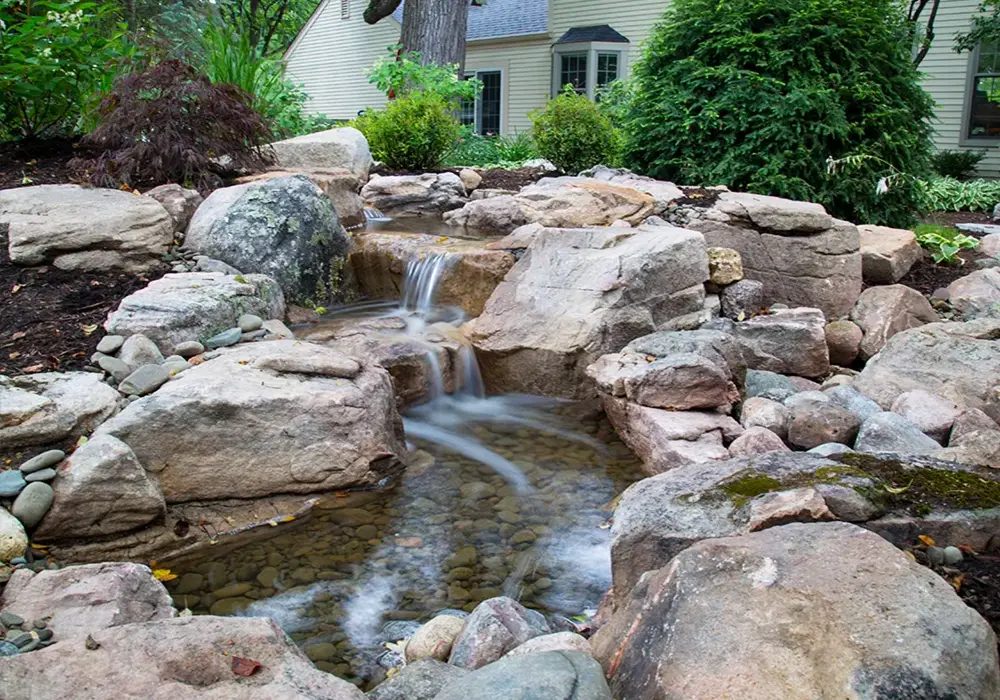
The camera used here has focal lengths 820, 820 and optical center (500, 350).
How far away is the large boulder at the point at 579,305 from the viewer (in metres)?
5.63

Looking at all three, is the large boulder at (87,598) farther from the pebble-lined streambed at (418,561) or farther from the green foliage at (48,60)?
the green foliage at (48,60)

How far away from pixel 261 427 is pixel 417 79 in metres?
8.79

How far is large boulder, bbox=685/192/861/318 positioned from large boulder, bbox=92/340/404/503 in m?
3.82

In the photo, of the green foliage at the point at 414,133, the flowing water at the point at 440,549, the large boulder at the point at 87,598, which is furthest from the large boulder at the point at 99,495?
the green foliage at the point at 414,133

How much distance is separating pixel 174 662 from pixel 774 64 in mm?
7592

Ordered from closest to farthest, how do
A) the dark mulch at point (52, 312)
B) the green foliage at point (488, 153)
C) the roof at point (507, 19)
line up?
the dark mulch at point (52, 312)
the green foliage at point (488, 153)
the roof at point (507, 19)

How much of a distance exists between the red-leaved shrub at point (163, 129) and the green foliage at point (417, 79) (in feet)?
15.0

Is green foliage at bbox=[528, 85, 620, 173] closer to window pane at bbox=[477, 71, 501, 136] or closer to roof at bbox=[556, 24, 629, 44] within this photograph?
roof at bbox=[556, 24, 629, 44]

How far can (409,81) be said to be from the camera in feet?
40.9

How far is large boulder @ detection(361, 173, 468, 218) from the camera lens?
354 inches

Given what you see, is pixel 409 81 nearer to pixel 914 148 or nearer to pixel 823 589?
pixel 914 148

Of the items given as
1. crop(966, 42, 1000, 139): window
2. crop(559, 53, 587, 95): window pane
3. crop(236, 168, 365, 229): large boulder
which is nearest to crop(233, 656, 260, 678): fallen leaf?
crop(236, 168, 365, 229): large boulder

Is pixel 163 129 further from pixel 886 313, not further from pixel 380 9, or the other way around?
pixel 380 9

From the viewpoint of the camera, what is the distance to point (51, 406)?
3.89 m
